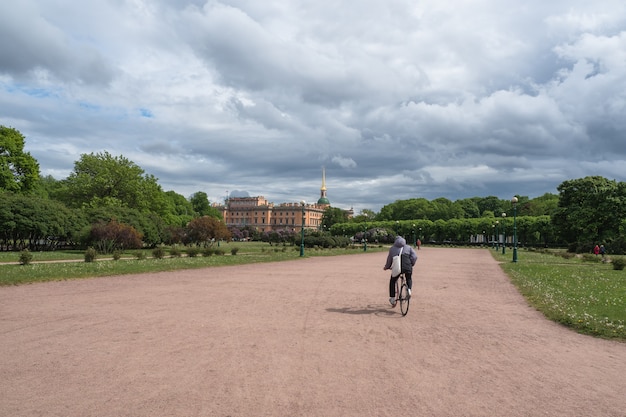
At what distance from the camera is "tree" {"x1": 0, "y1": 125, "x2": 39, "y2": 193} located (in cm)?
4466

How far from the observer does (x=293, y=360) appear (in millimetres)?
6535

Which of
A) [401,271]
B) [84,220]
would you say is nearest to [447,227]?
[84,220]

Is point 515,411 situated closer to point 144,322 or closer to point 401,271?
point 401,271

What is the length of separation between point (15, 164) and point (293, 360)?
50087mm

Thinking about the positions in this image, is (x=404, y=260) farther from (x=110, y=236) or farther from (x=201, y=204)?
(x=201, y=204)

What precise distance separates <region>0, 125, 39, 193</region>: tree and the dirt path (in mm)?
39733

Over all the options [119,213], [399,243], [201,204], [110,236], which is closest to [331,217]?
[201,204]

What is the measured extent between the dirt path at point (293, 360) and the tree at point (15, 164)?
3973 cm

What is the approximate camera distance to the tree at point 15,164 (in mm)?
44656

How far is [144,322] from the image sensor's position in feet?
29.7

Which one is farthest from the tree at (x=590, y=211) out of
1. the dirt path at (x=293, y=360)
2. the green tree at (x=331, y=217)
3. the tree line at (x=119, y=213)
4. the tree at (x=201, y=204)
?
the green tree at (x=331, y=217)

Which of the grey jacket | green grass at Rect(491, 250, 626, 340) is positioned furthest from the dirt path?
the grey jacket

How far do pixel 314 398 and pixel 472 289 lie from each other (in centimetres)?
1256

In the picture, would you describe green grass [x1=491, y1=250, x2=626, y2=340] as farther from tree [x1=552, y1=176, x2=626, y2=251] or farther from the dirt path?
tree [x1=552, y1=176, x2=626, y2=251]
